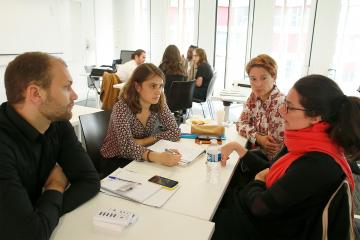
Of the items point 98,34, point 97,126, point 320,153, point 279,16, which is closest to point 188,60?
point 279,16

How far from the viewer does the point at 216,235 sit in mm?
1457

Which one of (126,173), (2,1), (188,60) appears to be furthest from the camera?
(188,60)

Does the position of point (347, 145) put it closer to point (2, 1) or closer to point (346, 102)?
point (346, 102)

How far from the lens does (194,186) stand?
1506mm

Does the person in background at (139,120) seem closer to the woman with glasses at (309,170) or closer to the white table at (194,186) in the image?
the white table at (194,186)

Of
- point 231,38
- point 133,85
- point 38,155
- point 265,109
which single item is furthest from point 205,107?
point 38,155

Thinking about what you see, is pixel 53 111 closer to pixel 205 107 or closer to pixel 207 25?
pixel 205 107

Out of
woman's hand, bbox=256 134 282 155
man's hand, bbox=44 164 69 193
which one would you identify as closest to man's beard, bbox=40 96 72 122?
man's hand, bbox=44 164 69 193

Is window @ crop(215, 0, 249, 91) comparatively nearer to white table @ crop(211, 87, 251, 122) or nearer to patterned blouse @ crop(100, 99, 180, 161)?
white table @ crop(211, 87, 251, 122)

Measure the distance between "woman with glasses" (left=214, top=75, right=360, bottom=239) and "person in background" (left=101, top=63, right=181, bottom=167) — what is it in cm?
74

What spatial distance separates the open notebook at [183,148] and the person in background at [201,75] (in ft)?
10.1

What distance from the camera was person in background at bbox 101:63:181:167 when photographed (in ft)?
6.31

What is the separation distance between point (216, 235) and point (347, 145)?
0.71m

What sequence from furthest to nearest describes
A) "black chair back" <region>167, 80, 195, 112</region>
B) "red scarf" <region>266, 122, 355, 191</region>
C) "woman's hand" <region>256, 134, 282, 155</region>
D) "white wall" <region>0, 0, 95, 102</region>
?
"white wall" <region>0, 0, 95, 102</region>, "black chair back" <region>167, 80, 195, 112</region>, "woman's hand" <region>256, 134, 282, 155</region>, "red scarf" <region>266, 122, 355, 191</region>
